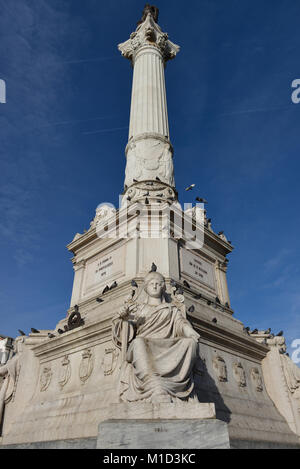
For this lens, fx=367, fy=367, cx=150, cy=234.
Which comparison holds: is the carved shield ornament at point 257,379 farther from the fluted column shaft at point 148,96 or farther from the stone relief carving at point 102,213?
the fluted column shaft at point 148,96

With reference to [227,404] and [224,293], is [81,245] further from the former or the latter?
[227,404]

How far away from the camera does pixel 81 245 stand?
1483 centimetres

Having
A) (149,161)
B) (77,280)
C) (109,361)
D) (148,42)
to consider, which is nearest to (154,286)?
(109,361)

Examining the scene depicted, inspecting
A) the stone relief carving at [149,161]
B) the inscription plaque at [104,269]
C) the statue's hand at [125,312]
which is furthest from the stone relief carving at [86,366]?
the stone relief carving at [149,161]

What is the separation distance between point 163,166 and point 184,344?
33.9ft

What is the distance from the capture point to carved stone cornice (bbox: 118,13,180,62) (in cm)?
2086

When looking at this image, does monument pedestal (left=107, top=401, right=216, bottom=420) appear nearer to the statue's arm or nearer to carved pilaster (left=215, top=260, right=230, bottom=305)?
the statue's arm

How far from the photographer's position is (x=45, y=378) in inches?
429

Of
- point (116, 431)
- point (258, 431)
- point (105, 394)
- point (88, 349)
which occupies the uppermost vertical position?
point (88, 349)

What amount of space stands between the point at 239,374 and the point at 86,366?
4386mm

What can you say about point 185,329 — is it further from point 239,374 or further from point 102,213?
point 102,213

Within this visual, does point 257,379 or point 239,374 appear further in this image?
point 257,379

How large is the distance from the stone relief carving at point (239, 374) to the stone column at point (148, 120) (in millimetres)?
6632
